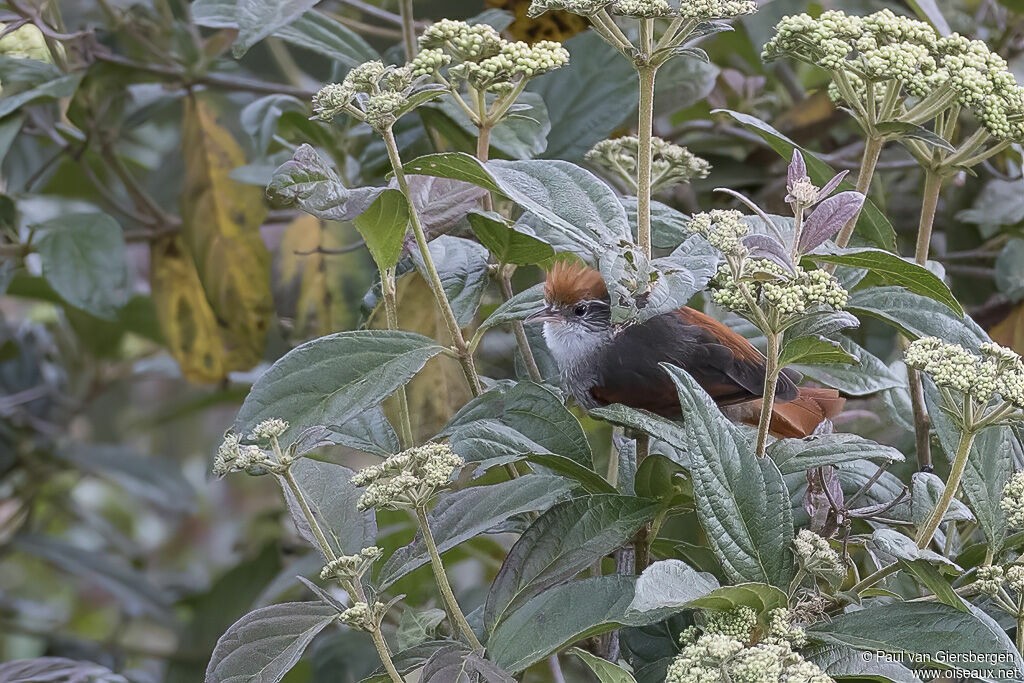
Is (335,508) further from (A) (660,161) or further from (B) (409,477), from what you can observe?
(A) (660,161)

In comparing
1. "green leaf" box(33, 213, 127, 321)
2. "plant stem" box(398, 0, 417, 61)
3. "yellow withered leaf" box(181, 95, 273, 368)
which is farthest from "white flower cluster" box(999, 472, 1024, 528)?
"green leaf" box(33, 213, 127, 321)

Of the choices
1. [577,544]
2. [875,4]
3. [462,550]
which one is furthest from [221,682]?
[875,4]

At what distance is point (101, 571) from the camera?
7.45 ft

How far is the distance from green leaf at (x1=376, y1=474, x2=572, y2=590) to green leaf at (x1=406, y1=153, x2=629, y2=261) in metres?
0.19

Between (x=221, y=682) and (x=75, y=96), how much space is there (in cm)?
122

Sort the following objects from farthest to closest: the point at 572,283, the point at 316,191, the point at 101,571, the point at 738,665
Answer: the point at 101,571, the point at 572,283, the point at 316,191, the point at 738,665

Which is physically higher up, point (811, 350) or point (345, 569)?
point (811, 350)

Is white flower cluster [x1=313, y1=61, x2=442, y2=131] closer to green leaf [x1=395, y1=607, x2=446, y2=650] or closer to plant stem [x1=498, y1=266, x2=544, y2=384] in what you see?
plant stem [x1=498, y1=266, x2=544, y2=384]

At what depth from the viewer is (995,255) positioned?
1.54 m

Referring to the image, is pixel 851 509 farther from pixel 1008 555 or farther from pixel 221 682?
pixel 221 682

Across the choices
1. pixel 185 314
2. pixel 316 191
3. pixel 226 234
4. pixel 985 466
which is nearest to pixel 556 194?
pixel 316 191

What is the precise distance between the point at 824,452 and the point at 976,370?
13 cm

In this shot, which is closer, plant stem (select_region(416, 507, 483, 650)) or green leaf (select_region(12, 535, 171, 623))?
plant stem (select_region(416, 507, 483, 650))

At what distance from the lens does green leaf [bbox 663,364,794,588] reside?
0.74 m
